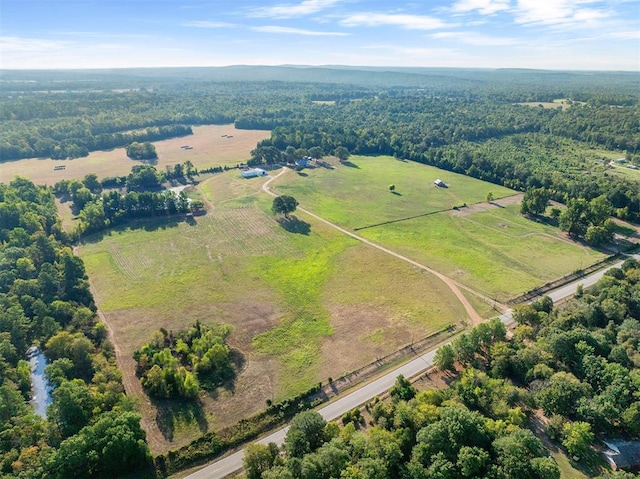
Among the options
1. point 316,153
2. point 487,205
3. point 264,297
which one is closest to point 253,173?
point 316,153

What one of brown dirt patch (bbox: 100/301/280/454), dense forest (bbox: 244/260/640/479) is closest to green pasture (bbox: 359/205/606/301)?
dense forest (bbox: 244/260/640/479)

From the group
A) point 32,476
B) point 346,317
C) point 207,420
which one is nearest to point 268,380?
point 207,420

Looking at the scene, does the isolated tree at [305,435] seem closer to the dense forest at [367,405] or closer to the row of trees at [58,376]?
the dense forest at [367,405]

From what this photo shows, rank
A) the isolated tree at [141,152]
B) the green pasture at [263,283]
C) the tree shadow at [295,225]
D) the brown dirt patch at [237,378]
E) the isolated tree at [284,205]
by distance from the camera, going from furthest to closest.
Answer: the isolated tree at [141,152]
the isolated tree at [284,205]
the tree shadow at [295,225]
the green pasture at [263,283]
the brown dirt patch at [237,378]

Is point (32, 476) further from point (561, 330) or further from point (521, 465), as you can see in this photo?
point (561, 330)

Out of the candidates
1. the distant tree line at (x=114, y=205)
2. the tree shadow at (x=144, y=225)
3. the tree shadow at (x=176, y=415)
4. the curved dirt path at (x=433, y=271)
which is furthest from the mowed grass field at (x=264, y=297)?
the distant tree line at (x=114, y=205)
